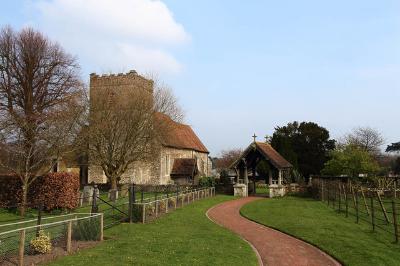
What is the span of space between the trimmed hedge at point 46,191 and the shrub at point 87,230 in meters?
10.5

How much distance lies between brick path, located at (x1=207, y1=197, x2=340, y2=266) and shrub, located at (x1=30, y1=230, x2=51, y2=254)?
6.03 m

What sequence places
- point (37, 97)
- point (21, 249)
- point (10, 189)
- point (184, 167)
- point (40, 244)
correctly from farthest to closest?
point (184, 167), point (37, 97), point (10, 189), point (40, 244), point (21, 249)

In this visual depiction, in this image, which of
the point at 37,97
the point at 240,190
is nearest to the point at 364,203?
the point at 240,190

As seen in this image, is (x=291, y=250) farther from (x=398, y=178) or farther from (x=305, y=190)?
(x=398, y=178)

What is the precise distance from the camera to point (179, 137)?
58.2m

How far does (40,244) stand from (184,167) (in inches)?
1669

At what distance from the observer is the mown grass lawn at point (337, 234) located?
12.3m

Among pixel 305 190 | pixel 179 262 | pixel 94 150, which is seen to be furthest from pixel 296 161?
pixel 179 262

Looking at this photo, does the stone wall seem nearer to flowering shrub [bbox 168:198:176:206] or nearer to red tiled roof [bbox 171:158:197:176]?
red tiled roof [bbox 171:158:197:176]

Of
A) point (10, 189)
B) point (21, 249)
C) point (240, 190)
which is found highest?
point (10, 189)

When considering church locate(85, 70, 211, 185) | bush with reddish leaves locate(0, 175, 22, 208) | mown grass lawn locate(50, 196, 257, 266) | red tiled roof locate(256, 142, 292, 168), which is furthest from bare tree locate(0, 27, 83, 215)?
red tiled roof locate(256, 142, 292, 168)

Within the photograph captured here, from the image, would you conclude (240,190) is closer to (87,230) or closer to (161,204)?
(161,204)

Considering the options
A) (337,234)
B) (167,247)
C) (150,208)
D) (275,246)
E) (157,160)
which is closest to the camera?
(167,247)

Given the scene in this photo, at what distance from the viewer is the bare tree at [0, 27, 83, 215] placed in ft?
88.5
